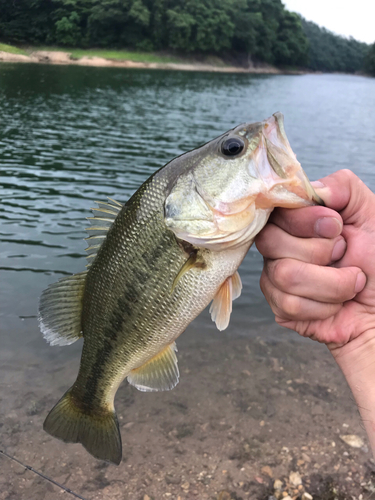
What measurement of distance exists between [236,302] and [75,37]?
78.0 metres

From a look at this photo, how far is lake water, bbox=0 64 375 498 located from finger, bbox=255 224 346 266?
3998 mm

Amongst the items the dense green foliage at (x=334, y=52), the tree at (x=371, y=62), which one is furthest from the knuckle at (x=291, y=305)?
the dense green foliage at (x=334, y=52)

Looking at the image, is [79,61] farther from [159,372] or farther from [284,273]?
[284,273]

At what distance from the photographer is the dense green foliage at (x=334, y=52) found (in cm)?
13812

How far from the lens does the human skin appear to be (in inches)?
79.7

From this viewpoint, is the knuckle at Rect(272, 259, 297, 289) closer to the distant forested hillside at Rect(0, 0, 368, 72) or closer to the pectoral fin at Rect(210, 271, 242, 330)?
the pectoral fin at Rect(210, 271, 242, 330)

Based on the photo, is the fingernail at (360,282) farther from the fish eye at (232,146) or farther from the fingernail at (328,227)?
the fish eye at (232,146)

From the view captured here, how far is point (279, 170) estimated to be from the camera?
1.91m

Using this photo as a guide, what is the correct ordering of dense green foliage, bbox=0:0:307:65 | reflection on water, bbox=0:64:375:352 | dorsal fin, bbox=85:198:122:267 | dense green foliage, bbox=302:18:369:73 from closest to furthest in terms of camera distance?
dorsal fin, bbox=85:198:122:267 → reflection on water, bbox=0:64:375:352 → dense green foliage, bbox=0:0:307:65 → dense green foliage, bbox=302:18:369:73

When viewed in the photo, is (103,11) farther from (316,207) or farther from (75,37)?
(316,207)

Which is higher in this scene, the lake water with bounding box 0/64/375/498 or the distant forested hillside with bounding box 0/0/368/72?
the distant forested hillside with bounding box 0/0/368/72

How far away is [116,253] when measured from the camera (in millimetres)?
2400

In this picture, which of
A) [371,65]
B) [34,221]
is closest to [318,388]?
[34,221]

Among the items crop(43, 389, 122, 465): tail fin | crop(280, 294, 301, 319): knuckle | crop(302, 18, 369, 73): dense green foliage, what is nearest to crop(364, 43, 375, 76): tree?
crop(302, 18, 369, 73): dense green foliage
